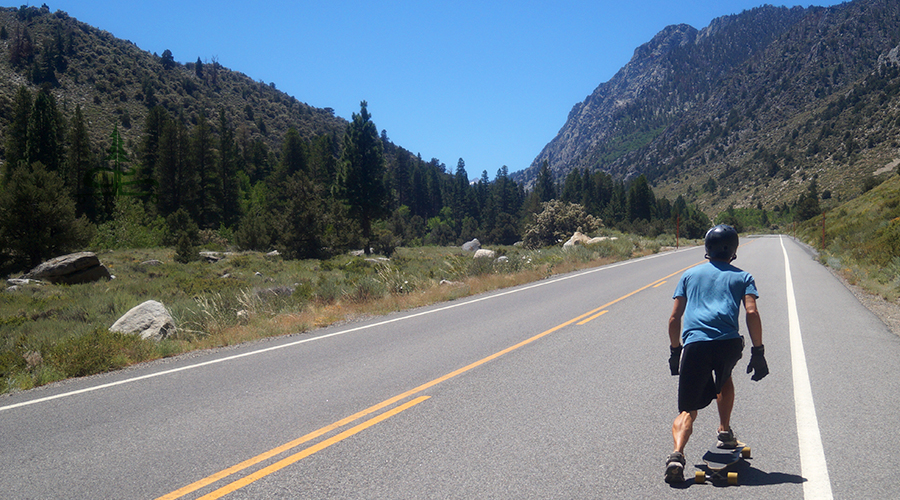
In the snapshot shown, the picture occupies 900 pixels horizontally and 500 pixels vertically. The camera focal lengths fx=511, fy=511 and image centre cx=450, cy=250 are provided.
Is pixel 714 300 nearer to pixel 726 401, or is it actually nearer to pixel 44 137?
pixel 726 401

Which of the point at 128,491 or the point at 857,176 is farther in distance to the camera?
the point at 857,176

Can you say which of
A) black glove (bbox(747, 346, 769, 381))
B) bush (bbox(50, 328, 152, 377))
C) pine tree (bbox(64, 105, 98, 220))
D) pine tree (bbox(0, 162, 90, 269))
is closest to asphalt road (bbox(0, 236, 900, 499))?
bush (bbox(50, 328, 152, 377))

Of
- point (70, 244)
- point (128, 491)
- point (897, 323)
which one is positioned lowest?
point (897, 323)

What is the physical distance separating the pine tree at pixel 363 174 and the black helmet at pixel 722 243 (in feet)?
159

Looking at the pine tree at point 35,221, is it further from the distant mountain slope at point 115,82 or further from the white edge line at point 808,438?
the distant mountain slope at point 115,82

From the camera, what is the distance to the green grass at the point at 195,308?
7422 millimetres

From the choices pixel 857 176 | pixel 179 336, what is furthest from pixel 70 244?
pixel 857 176

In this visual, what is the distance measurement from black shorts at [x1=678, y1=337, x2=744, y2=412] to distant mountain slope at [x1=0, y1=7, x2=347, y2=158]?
295ft

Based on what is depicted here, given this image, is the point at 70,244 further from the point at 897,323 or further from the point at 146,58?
the point at 146,58

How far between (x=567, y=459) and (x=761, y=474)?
134 centimetres

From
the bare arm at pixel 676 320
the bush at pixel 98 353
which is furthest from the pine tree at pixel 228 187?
the bare arm at pixel 676 320

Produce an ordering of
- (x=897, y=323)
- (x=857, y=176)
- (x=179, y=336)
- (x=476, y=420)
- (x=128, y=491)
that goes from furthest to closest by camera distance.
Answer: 1. (x=857, y=176)
2. (x=179, y=336)
3. (x=897, y=323)
4. (x=476, y=420)
5. (x=128, y=491)

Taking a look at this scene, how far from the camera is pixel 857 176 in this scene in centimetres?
9112

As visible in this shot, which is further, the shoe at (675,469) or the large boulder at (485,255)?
the large boulder at (485,255)
